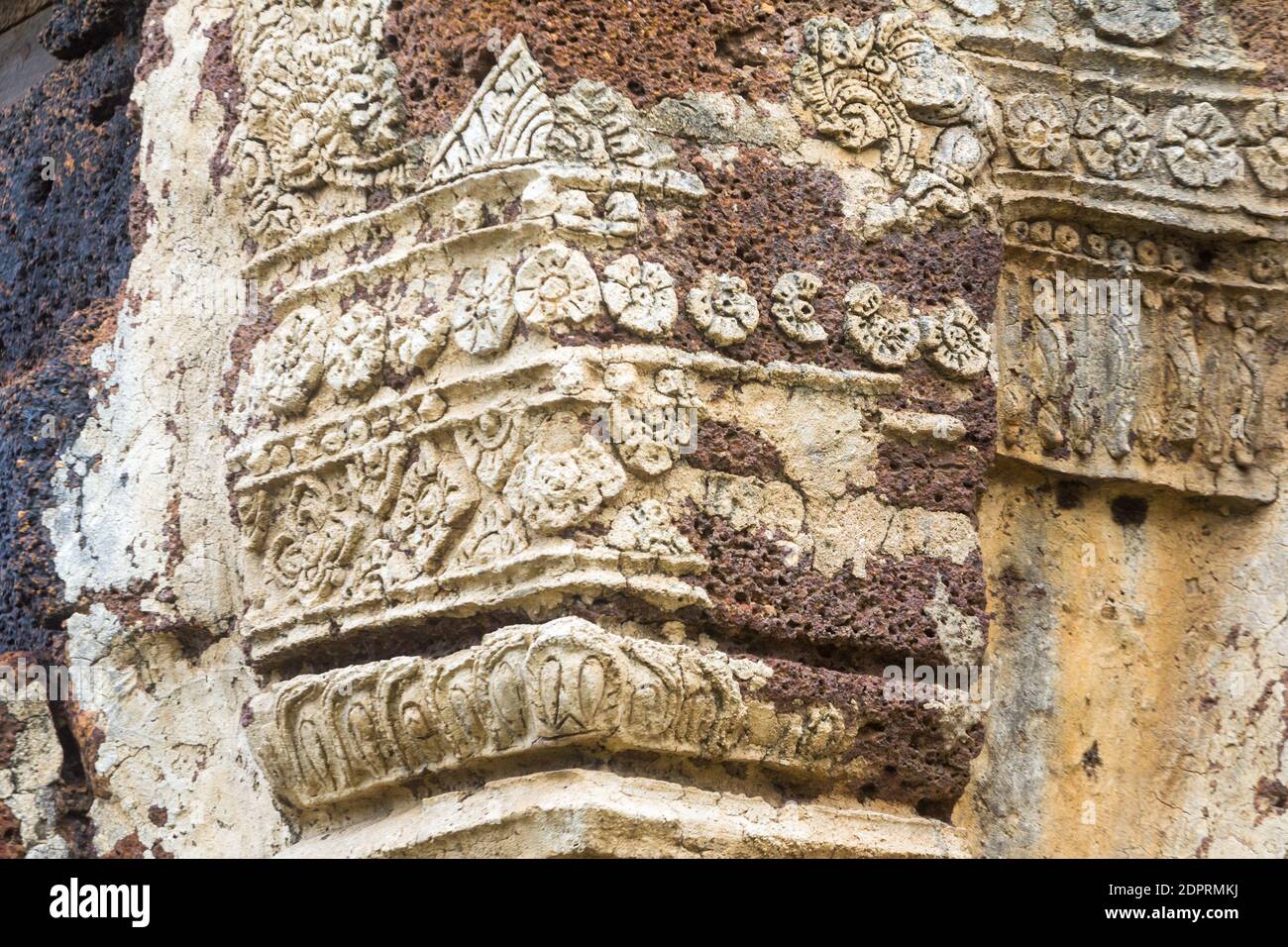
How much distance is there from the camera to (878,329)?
5.68 m

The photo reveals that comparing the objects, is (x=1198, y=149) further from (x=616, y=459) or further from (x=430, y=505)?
(x=430, y=505)

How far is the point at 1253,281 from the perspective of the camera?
6.16 m

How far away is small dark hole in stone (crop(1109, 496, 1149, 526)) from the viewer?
609cm

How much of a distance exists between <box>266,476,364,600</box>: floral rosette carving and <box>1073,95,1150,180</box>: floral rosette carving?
194 centimetres

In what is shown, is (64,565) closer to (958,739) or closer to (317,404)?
(317,404)

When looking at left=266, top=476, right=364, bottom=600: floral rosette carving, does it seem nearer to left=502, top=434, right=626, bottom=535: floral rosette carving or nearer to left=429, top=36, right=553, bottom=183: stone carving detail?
left=502, top=434, right=626, bottom=535: floral rosette carving

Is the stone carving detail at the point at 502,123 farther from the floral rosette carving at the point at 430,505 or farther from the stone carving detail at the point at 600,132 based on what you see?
the floral rosette carving at the point at 430,505

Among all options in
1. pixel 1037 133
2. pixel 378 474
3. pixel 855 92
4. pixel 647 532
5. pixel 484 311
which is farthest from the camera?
pixel 1037 133

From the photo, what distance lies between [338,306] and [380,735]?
96 centimetres

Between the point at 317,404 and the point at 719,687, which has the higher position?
the point at 317,404

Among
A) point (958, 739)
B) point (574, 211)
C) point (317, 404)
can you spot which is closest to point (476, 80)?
point (574, 211)

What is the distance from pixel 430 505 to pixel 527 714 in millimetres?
513

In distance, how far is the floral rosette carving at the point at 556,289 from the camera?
5371 mm

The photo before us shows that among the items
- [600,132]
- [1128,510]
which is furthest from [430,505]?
Answer: [1128,510]
